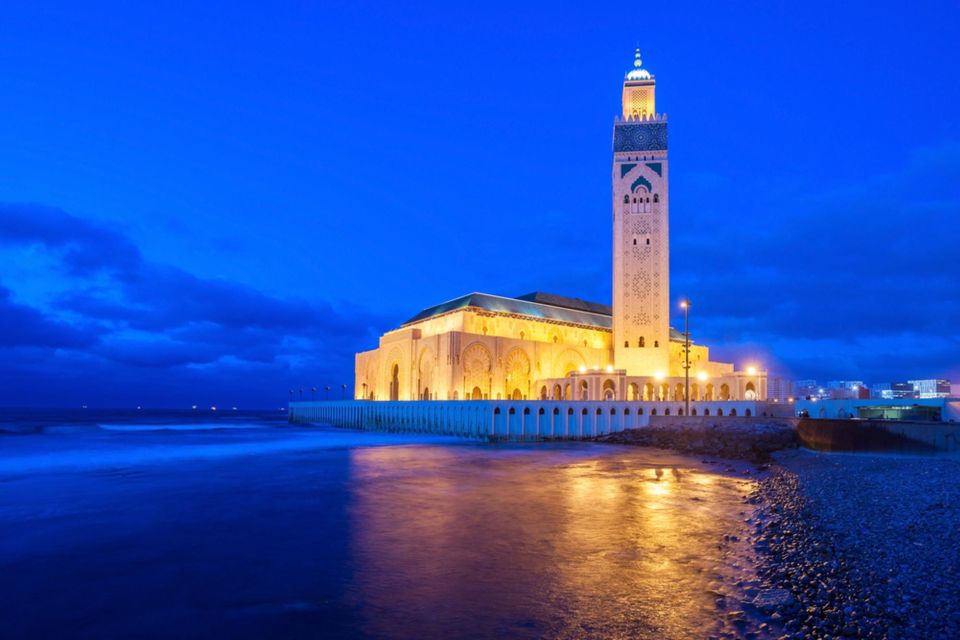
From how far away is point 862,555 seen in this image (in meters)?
9.70

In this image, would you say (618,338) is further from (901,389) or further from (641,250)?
(901,389)

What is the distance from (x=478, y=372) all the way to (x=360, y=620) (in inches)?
1969

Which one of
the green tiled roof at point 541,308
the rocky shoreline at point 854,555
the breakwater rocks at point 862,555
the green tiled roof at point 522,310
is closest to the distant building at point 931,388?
the green tiled roof at point 541,308

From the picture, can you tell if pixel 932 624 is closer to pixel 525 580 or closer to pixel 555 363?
pixel 525 580

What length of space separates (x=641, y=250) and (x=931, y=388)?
158 ft

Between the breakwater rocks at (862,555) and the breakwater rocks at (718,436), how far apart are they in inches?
497

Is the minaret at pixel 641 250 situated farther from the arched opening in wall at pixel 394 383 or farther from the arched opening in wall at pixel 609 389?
the arched opening in wall at pixel 394 383

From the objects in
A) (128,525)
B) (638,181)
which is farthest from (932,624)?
(638,181)

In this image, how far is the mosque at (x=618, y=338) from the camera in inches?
2181

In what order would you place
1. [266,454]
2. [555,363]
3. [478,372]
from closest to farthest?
[266,454] < [478,372] < [555,363]

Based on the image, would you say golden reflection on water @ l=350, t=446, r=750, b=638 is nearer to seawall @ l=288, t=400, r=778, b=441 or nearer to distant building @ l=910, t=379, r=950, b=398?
seawall @ l=288, t=400, r=778, b=441

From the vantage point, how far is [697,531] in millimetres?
12773

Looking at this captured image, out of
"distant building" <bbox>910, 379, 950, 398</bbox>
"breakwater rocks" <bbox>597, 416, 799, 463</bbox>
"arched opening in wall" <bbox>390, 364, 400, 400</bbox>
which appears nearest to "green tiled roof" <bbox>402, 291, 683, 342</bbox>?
"arched opening in wall" <bbox>390, 364, 400, 400</bbox>

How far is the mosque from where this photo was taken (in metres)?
55.4
